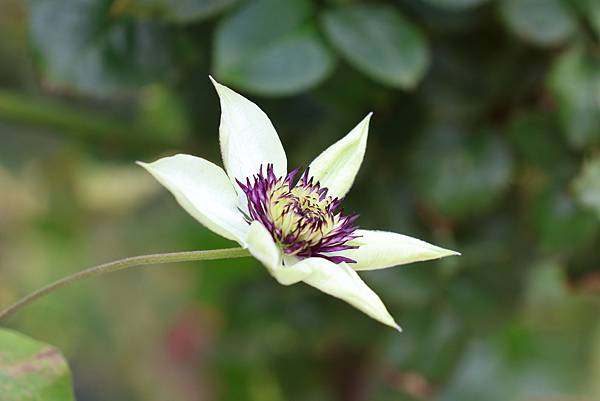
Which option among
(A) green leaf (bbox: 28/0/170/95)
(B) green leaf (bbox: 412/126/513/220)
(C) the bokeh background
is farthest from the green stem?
(B) green leaf (bbox: 412/126/513/220)

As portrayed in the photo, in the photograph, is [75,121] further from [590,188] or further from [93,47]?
[590,188]

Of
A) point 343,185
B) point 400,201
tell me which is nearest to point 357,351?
point 400,201

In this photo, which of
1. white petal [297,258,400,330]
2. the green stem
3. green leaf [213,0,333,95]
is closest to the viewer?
white petal [297,258,400,330]

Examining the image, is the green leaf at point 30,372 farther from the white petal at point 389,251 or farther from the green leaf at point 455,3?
the green leaf at point 455,3

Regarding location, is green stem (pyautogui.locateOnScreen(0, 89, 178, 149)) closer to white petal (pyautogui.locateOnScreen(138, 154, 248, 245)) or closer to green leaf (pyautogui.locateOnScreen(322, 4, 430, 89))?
green leaf (pyautogui.locateOnScreen(322, 4, 430, 89))

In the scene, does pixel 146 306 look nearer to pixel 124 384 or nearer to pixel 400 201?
pixel 124 384

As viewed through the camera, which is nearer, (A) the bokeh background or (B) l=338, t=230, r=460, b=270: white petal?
(B) l=338, t=230, r=460, b=270: white petal
